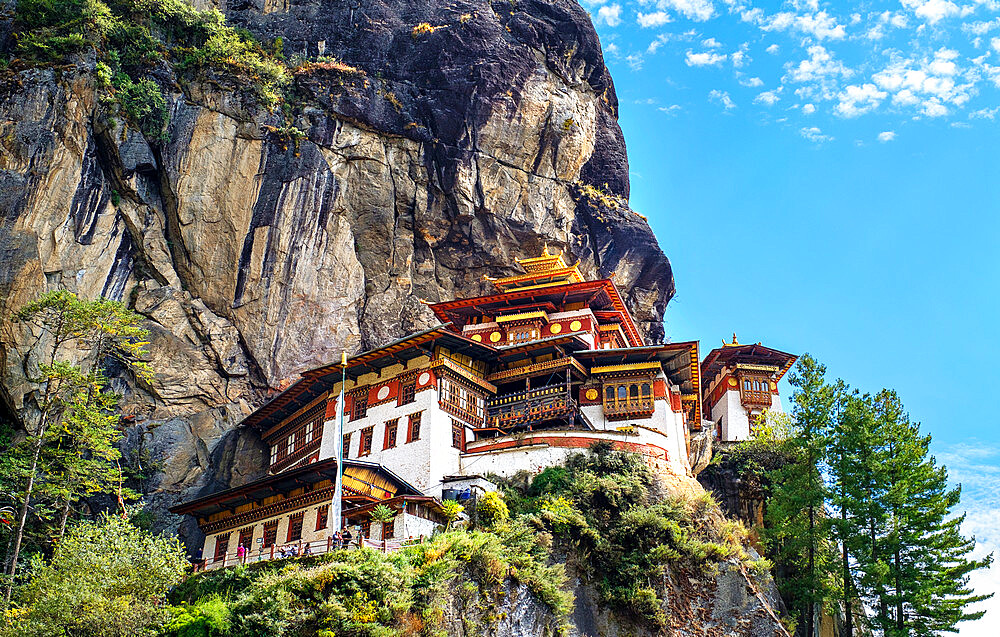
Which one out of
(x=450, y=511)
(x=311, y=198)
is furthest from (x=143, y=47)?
(x=450, y=511)

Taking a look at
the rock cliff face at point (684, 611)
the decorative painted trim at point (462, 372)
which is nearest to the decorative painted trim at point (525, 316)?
the decorative painted trim at point (462, 372)

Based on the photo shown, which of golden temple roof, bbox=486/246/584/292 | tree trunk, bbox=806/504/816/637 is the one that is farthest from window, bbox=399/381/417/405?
tree trunk, bbox=806/504/816/637

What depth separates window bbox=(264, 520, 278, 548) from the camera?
3972 cm

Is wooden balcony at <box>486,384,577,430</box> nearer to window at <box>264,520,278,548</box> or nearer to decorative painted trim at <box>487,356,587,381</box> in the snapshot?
decorative painted trim at <box>487,356,587,381</box>

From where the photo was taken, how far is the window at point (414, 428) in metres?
44.0

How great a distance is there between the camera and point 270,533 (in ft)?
131

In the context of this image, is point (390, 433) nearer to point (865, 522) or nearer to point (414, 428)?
point (414, 428)

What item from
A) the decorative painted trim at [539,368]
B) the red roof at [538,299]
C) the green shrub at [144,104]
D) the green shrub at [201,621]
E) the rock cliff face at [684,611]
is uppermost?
the green shrub at [144,104]

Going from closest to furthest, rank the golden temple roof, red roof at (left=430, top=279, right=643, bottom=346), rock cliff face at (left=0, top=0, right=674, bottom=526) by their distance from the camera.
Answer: rock cliff face at (left=0, top=0, right=674, bottom=526) → red roof at (left=430, top=279, right=643, bottom=346) → the golden temple roof

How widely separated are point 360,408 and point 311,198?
617 inches

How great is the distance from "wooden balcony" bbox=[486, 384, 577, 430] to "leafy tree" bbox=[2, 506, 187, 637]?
1929 centimetres

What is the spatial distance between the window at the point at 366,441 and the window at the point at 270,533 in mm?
6698

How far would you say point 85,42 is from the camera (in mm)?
53312

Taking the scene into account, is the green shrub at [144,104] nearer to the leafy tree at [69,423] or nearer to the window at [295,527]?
the leafy tree at [69,423]
